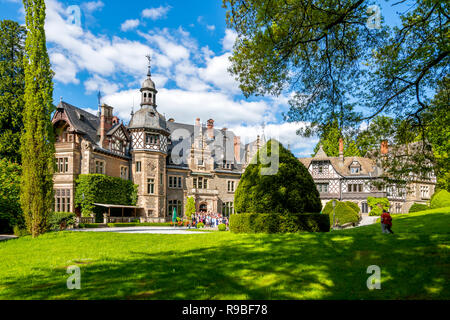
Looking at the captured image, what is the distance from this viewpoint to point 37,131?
1738 cm

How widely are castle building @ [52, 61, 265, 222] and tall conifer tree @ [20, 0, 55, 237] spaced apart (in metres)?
14.0

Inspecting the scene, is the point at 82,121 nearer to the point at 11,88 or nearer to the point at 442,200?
the point at 11,88

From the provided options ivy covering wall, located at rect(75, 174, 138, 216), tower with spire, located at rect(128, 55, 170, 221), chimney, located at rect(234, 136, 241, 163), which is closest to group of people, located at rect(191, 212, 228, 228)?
tower with spire, located at rect(128, 55, 170, 221)

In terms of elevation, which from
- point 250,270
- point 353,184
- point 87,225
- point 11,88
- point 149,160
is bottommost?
point 87,225

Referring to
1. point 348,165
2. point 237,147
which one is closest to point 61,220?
point 237,147

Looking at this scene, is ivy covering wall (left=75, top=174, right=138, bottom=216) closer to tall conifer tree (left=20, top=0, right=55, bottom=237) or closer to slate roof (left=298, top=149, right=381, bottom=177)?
tall conifer tree (left=20, top=0, right=55, bottom=237)

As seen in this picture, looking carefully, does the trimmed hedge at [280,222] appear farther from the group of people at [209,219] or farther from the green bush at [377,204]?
the green bush at [377,204]

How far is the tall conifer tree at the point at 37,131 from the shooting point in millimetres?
16969

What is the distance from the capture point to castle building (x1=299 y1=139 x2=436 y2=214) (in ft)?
145

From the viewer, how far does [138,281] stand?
6805mm

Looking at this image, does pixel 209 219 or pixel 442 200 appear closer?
pixel 442 200

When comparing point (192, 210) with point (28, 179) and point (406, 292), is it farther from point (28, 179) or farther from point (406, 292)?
point (406, 292)

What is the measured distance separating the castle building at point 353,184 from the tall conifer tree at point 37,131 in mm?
38146

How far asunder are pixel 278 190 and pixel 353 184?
35406 millimetres
